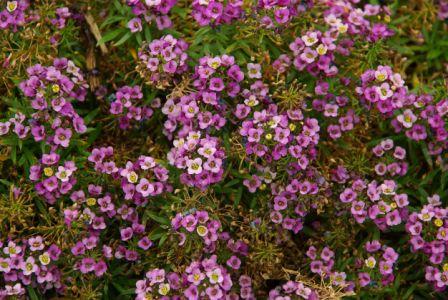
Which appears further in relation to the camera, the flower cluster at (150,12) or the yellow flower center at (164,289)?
the flower cluster at (150,12)

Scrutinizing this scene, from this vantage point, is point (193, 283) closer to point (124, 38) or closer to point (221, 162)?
point (221, 162)

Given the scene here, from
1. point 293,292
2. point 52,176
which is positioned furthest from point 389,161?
point 52,176

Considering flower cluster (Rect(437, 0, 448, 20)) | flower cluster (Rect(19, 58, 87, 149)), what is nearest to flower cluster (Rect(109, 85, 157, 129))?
flower cluster (Rect(19, 58, 87, 149))

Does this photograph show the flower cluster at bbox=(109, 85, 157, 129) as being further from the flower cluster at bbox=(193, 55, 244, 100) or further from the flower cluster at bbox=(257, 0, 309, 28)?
the flower cluster at bbox=(257, 0, 309, 28)

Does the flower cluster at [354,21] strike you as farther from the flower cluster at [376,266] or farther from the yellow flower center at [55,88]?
the yellow flower center at [55,88]

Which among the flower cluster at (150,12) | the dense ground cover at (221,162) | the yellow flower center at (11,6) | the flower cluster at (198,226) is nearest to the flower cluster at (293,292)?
the dense ground cover at (221,162)

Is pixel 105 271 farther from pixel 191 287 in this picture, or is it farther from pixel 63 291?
pixel 191 287
